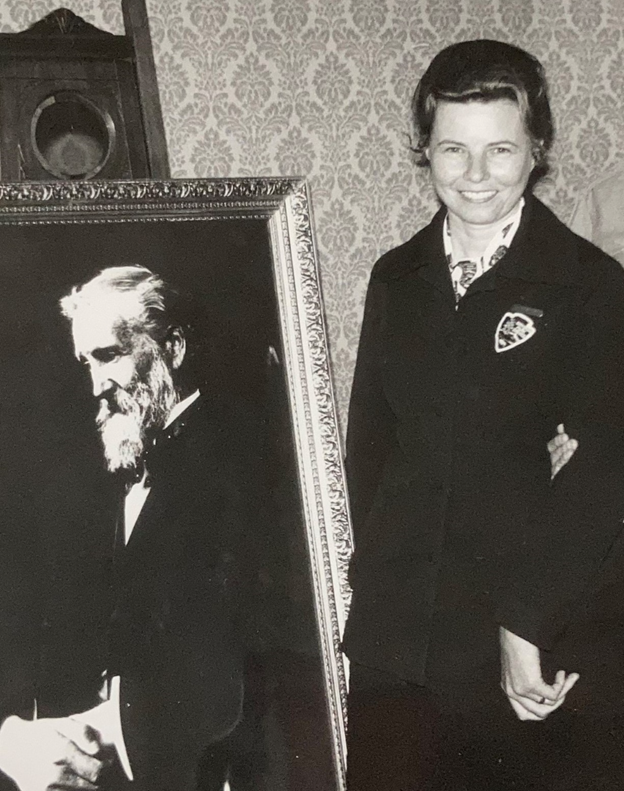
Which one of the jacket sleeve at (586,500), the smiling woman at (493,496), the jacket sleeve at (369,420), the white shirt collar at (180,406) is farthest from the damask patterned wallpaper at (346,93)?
the jacket sleeve at (586,500)

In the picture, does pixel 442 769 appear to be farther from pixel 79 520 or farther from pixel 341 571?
pixel 79 520

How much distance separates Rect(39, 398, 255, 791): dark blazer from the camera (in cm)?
149

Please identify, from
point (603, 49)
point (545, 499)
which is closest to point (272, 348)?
point (545, 499)

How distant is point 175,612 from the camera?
1533mm

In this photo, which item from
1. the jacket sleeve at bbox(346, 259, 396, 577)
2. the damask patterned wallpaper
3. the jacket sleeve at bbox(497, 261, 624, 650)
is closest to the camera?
the jacket sleeve at bbox(497, 261, 624, 650)

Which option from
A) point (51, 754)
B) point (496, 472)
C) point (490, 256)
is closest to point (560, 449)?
point (496, 472)

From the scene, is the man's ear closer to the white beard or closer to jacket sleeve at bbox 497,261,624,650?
the white beard

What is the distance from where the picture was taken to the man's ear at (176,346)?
1594mm

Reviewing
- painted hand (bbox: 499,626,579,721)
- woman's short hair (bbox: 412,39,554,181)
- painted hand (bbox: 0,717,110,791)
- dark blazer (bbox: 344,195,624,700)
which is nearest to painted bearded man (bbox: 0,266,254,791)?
painted hand (bbox: 0,717,110,791)

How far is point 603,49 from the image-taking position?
7.47 ft

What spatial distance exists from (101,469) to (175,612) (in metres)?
0.26

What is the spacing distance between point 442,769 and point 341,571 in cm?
36

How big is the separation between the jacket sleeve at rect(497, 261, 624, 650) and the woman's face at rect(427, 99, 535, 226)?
0.23 metres

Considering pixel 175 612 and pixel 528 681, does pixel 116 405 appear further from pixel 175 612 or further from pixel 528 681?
pixel 528 681
